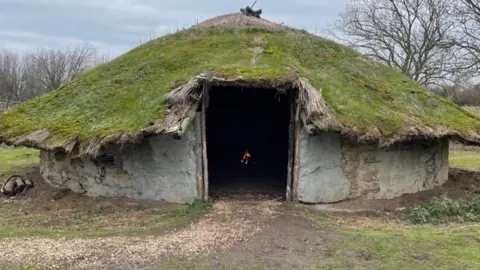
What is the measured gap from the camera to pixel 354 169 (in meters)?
10.0

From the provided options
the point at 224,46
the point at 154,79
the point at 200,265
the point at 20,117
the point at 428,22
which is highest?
the point at 428,22

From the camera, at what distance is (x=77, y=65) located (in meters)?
53.1

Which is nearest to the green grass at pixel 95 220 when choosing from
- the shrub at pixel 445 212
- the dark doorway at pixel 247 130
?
the shrub at pixel 445 212

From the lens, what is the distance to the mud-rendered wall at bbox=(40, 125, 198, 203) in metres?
9.71

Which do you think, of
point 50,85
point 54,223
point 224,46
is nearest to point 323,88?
→ point 224,46

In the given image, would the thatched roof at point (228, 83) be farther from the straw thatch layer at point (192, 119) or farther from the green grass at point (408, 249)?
the green grass at point (408, 249)

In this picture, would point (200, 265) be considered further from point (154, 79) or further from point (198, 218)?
point (154, 79)

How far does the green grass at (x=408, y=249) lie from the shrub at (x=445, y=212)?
0.82 m

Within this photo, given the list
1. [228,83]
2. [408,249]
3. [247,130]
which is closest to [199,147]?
[228,83]

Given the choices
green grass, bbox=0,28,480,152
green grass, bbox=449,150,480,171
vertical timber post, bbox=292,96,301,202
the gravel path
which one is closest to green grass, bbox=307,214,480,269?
the gravel path

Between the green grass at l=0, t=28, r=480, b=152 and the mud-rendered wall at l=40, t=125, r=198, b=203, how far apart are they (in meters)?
0.62

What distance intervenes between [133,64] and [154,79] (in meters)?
1.58

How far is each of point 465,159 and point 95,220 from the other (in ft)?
47.6

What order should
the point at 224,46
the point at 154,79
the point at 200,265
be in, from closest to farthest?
the point at 200,265, the point at 154,79, the point at 224,46
